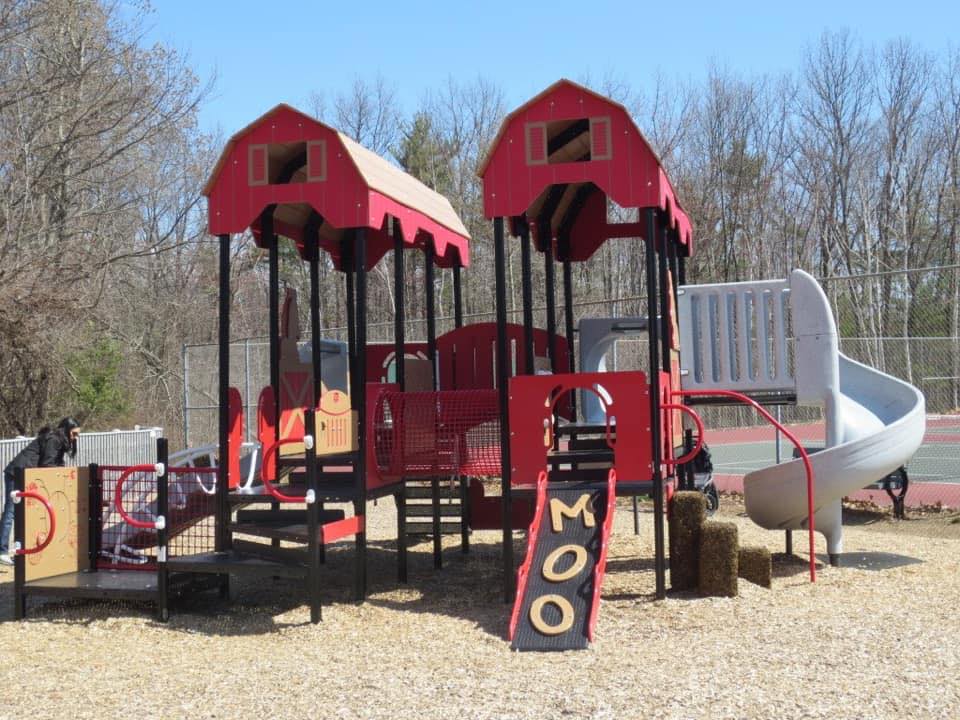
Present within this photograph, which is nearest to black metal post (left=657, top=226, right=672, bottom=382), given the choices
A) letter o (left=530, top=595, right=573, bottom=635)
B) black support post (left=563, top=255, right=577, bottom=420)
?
black support post (left=563, top=255, right=577, bottom=420)

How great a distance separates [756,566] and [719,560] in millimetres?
666

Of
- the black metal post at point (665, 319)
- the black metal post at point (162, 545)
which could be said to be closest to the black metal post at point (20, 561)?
the black metal post at point (162, 545)

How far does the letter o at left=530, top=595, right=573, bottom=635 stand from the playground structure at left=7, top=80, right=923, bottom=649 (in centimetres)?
1

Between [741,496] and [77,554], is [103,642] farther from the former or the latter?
[741,496]

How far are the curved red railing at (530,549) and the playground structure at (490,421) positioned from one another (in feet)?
0.06

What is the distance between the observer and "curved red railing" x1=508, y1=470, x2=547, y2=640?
6.84 metres

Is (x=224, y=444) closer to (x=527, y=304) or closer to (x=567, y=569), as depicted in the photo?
(x=567, y=569)

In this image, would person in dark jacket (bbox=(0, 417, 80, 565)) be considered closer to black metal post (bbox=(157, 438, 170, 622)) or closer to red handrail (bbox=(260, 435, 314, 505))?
black metal post (bbox=(157, 438, 170, 622))

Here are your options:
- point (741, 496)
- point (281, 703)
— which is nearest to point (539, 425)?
point (281, 703)

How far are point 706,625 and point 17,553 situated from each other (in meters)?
5.13

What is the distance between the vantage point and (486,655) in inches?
252

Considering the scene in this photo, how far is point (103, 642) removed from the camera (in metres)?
7.13

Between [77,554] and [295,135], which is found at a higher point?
[295,135]

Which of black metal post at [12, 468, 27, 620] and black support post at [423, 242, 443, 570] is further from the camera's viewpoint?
black support post at [423, 242, 443, 570]
